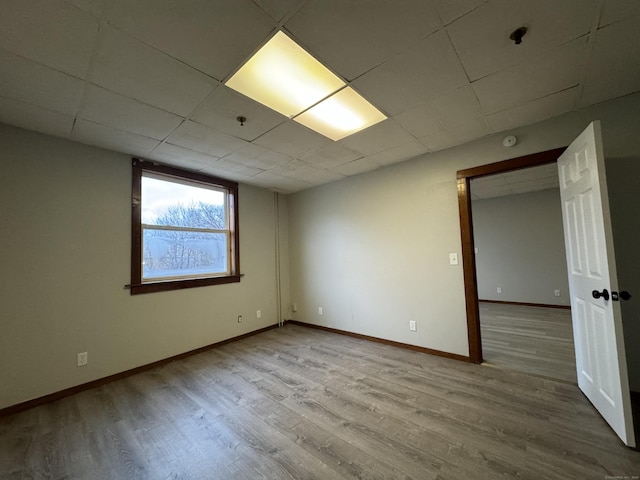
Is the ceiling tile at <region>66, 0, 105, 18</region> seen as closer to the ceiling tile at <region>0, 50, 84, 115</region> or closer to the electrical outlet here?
the ceiling tile at <region>0, 50, 84, 115</region>

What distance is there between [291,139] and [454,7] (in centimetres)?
172

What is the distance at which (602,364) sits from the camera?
1797 millimetres

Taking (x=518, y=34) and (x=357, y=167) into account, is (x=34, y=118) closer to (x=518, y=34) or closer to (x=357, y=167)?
(x=357, y=167)

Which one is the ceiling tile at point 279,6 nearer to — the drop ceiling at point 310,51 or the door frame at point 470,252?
the drop ceiling at point 310,51

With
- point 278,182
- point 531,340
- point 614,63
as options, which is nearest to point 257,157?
point 278,182

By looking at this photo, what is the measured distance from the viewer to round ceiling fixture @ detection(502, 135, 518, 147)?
103 inches

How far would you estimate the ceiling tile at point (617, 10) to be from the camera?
131cm

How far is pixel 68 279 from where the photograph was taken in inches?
98.7

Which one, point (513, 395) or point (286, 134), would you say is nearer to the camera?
point (513, 395)

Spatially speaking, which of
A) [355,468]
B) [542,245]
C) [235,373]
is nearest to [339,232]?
[235,373]

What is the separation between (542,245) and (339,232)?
4.76 metres

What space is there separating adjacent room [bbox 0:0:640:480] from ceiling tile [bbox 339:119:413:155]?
28 mm

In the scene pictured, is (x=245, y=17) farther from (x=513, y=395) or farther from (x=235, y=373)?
(x=513, y=395)

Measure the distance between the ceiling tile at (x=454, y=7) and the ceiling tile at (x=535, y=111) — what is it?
1.31 metres
